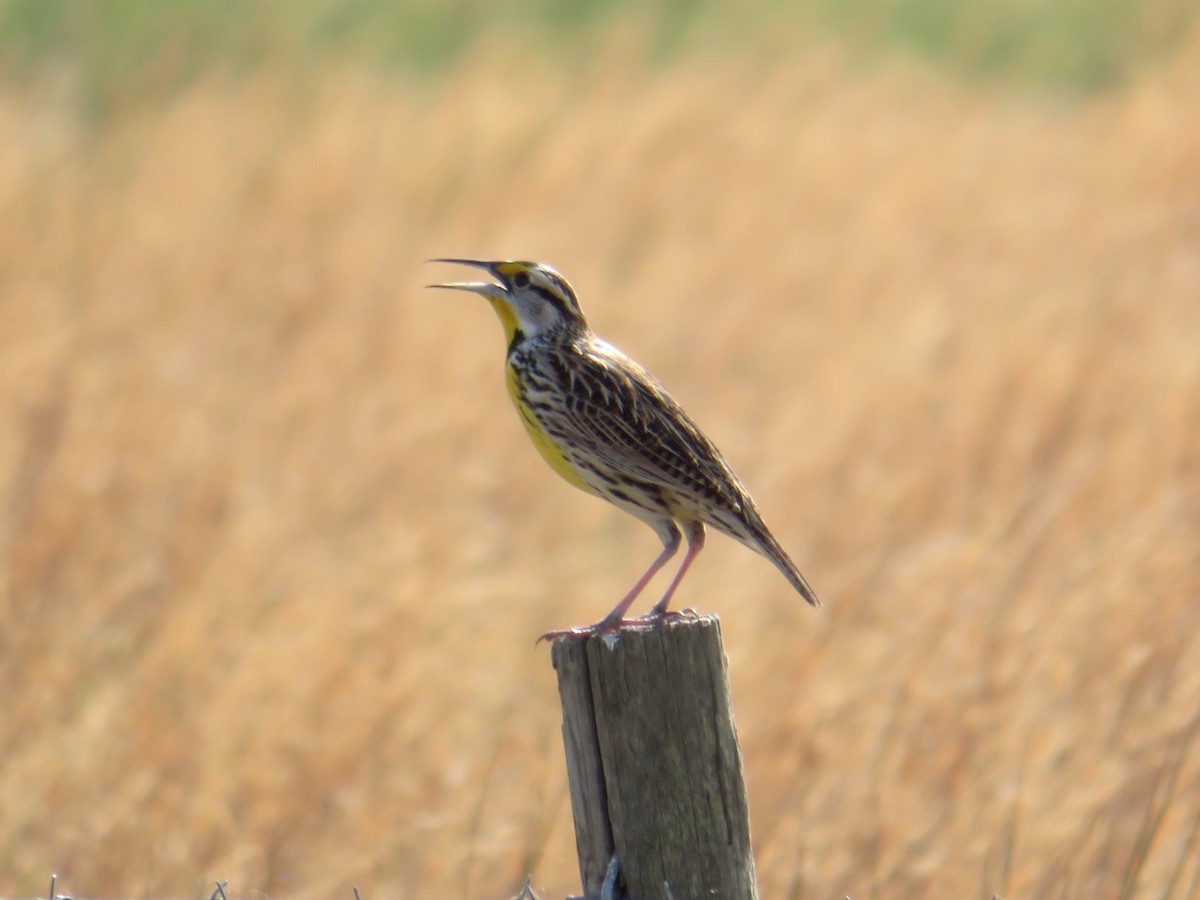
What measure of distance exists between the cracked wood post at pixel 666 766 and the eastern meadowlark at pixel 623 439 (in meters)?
0.88

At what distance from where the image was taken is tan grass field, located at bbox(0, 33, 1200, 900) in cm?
507

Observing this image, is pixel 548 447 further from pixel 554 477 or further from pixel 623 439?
pixel 554 477

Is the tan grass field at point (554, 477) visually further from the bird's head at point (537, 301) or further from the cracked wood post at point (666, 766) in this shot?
the cracked wood post at point (666, 766)

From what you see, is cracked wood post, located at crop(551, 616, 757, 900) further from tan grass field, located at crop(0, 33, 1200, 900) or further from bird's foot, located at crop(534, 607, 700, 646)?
tan grass field, located at crop(0, 33, 1200, 900)

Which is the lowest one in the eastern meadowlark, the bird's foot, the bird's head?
the bird's foot

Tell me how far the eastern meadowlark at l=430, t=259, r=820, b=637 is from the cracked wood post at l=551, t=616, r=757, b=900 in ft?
2.88

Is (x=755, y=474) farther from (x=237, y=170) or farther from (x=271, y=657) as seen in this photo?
(x=237, y=170)

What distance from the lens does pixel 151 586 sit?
634 centimetres

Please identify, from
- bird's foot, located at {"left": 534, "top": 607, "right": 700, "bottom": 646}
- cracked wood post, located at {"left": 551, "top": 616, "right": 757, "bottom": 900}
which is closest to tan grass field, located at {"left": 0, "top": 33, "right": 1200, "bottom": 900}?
bird's foot, located at {"left": 534, "top": 607, "right": 700, "bottom": 646}

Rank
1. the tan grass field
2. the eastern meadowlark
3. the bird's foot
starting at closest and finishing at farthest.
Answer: the bird's foot
the eastern meadowlark
the tan grass field

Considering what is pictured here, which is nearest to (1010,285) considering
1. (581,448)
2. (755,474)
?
(755,474)

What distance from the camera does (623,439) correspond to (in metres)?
3.69

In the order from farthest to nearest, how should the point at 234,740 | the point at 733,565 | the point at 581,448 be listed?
the point at 733,565 → the point at 234,740 → the point at 581,448

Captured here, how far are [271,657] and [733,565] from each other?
2.07 m
